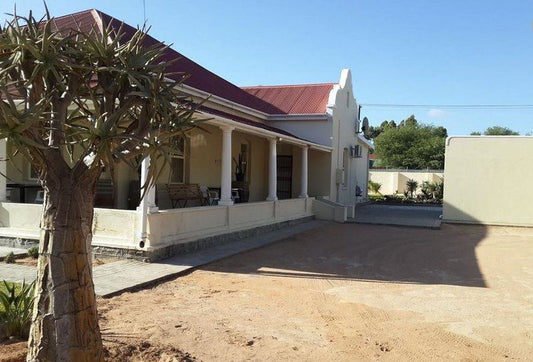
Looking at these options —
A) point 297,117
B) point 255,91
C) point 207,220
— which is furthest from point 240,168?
point 255,91

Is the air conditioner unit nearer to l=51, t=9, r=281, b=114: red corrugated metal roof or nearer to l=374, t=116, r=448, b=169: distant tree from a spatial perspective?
l=51, t=9, r=281, b=114: red corrugated metal roof

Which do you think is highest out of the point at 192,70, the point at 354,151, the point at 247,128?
the point at 192,70

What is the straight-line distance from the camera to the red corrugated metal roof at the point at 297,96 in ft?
65.9

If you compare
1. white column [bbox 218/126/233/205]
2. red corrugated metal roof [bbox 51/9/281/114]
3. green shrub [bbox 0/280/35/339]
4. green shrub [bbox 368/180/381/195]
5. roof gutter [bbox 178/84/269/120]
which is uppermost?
red corrugated metal roof [bbox 51/9/281/114]

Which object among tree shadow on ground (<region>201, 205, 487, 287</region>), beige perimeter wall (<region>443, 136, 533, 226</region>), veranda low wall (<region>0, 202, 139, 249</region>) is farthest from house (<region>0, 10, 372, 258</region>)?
beige perimeter wall (<region>443, 136, 533, 226</region>)

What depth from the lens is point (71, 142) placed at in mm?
3400

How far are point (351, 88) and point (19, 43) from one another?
21282 millimetres

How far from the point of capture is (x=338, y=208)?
59.9 ft

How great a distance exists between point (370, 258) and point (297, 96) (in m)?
12.2

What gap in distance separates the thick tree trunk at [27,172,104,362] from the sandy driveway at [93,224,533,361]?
1.13m

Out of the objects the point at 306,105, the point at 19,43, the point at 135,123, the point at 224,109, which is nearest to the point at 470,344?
the point at 135,123

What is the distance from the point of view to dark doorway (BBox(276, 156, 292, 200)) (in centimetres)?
2009

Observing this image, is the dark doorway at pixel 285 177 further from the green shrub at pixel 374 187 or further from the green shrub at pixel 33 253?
the green shrub at pixel 374 187

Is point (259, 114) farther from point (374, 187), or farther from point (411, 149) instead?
point (411, 149)
